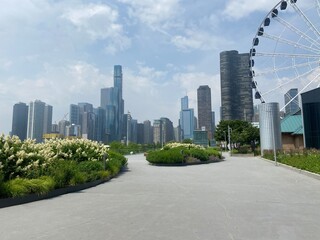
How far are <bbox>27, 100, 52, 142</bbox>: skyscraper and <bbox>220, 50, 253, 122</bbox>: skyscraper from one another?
248 feet

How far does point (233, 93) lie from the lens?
439 feet

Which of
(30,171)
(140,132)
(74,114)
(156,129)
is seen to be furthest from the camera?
(156,129)

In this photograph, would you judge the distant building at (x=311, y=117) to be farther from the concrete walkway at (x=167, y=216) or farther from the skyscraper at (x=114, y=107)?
the skyscraper at (x=114, y=107)

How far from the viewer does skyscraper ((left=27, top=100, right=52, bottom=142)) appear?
74062 millimetres

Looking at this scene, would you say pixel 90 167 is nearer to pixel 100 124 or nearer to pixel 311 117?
pixel 311 117

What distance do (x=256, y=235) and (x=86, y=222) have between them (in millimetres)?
3356

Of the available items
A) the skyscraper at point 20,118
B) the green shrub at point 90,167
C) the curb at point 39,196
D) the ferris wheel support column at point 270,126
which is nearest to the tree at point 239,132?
the ferris wheel support column at point 270,126

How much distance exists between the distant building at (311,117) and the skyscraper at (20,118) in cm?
5609

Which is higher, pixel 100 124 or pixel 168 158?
pixel 100 124

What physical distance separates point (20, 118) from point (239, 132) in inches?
1948

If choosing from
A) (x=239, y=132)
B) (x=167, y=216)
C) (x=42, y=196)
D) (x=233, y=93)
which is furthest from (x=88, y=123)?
(x=167, y=216)

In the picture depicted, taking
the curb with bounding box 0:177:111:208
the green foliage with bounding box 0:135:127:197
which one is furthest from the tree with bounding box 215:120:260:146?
the curb with bounding box 0:177:111:208

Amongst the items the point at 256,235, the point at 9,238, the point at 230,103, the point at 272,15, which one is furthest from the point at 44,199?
the point at 230,103

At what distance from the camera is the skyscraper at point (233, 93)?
128 meters
